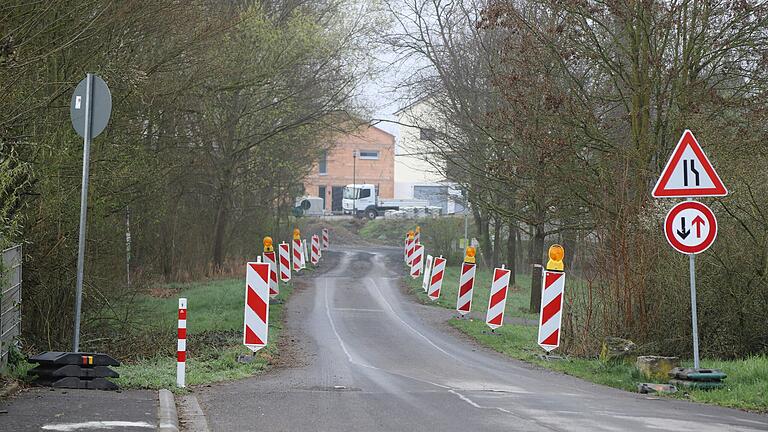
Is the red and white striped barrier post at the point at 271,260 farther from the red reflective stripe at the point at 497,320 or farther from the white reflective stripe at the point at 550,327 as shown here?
the white reflective stripe at the point at 550,327

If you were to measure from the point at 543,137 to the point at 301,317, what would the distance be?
745 centimetres

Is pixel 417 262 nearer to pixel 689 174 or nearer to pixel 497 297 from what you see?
pixel 497 297

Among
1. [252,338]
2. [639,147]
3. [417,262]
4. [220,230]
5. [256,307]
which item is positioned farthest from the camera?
[417,262]

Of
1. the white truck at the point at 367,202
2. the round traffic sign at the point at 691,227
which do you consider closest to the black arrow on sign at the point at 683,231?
the round traffic sign at the point at 691,227

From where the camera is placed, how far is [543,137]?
773 inches

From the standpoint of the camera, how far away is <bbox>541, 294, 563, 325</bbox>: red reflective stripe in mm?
16500

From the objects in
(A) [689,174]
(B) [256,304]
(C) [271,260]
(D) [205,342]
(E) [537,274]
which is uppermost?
(A) [689,174]

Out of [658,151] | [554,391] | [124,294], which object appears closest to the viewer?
[554,391]

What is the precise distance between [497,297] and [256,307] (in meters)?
6.50

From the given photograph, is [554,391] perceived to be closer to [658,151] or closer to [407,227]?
[658,151]

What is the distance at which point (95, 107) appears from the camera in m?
11.5

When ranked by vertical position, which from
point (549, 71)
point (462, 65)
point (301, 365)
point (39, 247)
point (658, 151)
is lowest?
point (301, 365)

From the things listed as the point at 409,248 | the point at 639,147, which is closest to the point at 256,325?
the point at 639,147

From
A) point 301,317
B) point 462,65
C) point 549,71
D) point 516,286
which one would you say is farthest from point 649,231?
point 516,286
